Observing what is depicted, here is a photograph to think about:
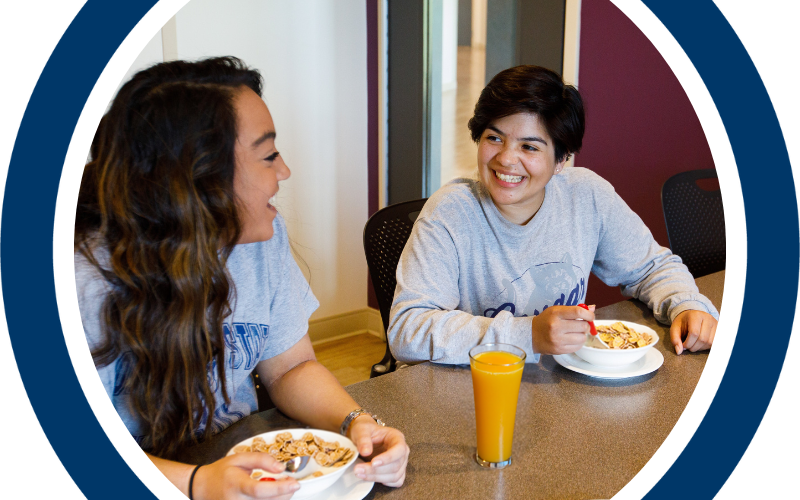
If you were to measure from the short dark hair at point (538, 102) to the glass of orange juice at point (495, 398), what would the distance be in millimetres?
418

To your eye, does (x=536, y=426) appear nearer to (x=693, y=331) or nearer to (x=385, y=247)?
(x=693, y=331)

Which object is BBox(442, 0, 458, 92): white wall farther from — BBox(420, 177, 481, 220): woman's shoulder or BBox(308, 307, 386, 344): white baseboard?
BBox(420, 177, 481, 220): woman's shoulder

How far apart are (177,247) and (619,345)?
20.5 inches

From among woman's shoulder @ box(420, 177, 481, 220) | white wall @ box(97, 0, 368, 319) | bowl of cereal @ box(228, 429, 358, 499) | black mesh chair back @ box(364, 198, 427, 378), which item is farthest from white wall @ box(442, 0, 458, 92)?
bowl of cereal @ box(228, 429, 358, 499)

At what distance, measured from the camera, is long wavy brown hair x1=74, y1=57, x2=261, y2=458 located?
0.41 meters

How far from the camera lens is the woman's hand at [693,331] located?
77 centimetres

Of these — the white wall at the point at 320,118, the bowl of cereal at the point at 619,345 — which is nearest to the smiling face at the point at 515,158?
the bowl of cereal at the point at 619,345

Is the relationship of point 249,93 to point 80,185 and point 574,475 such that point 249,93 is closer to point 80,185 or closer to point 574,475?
point 80,185

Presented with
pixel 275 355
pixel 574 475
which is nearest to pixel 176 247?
pixel 275 355

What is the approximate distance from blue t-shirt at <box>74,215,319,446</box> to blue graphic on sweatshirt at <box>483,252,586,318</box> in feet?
1.05

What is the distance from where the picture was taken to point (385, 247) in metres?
1.06

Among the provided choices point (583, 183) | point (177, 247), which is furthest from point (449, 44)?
point (177, 247)

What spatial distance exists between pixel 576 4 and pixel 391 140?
0.76m

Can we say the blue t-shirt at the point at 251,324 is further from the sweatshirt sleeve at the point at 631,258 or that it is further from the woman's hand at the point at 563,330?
the sweatshirt sleeve at the point at 631,258
